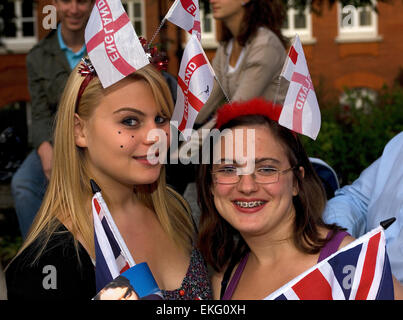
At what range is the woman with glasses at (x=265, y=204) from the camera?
2424 mm

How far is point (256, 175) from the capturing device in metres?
2.42

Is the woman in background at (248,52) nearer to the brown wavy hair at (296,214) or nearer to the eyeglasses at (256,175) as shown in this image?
the brown wavy hair at (296,214)

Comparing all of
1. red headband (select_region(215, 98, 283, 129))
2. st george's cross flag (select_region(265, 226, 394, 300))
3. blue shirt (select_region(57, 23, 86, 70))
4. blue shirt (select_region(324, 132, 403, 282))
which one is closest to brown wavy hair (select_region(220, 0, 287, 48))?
blue shirt (select_region(57, 23, 86, 70))

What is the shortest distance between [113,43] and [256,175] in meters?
0.71

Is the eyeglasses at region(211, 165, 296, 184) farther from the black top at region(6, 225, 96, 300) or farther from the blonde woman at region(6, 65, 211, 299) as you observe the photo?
the black top at region(6, 225, 96, 300)

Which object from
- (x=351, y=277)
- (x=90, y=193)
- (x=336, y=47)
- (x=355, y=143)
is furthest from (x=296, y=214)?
(x=336, y=47)

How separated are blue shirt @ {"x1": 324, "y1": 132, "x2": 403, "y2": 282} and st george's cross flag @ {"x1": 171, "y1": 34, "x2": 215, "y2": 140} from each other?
0.86m

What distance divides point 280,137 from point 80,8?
176 centimetres

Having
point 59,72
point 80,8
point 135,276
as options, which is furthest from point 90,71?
point 59,72

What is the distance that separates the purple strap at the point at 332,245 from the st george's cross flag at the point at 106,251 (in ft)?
2.46

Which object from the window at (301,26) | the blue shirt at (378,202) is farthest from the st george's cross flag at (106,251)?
the window at (301,26)

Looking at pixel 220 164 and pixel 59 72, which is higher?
pixel 59 72

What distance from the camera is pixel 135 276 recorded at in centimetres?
185

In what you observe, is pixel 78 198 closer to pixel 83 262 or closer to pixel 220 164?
pixel 83 262
